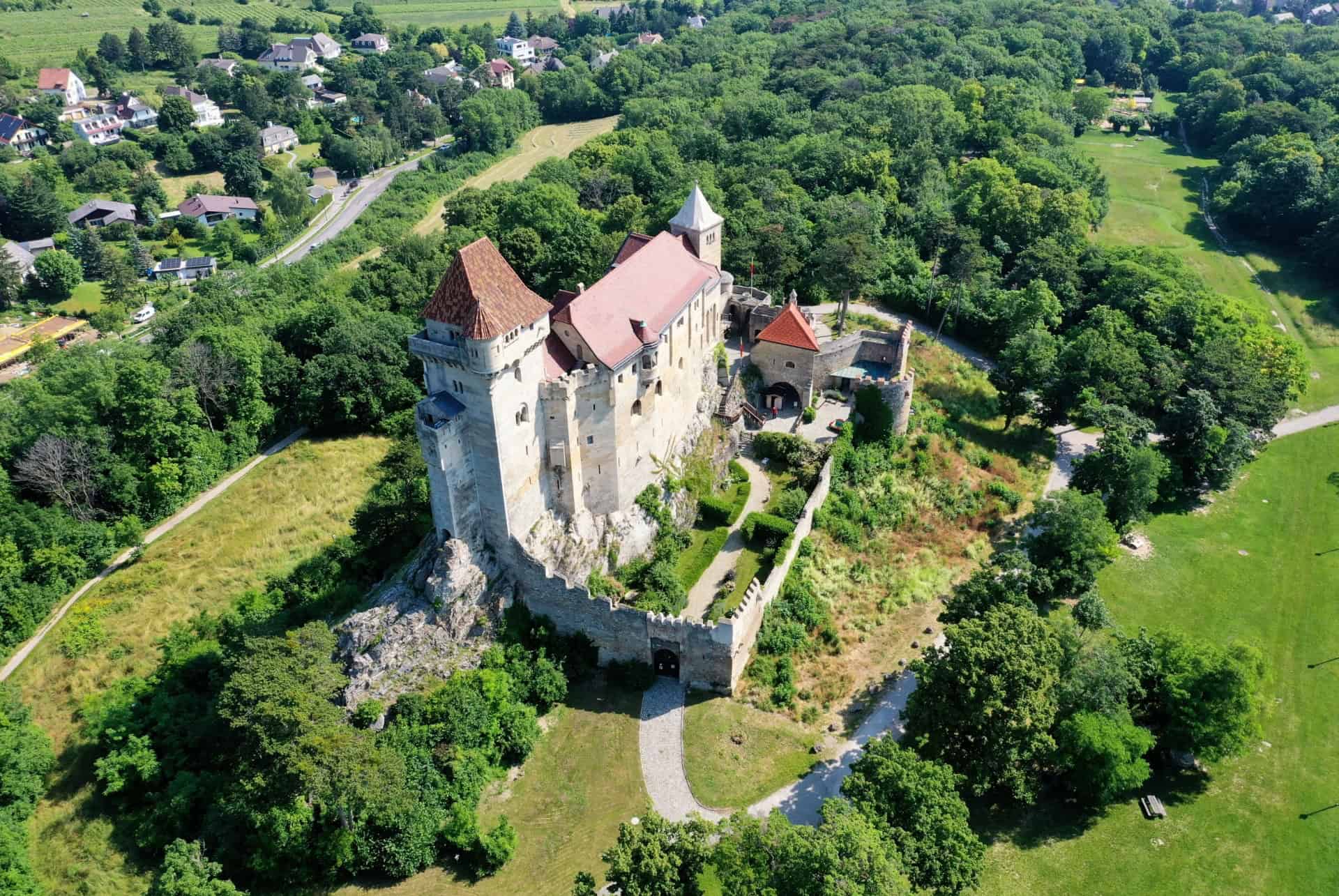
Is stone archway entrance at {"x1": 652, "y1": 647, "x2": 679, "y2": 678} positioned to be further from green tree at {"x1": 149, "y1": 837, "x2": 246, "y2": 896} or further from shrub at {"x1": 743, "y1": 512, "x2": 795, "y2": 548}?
green tree at {"x1": 149, "y1": 837, "x2": 246, "y2": 896}

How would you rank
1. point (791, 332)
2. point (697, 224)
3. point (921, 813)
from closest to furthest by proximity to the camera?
1. point (921, 813)
2. point (791, 332)
3. point (697, 224)

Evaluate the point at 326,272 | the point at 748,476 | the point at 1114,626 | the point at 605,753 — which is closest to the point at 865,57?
the point at 326,272

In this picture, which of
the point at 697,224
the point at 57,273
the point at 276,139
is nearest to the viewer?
the point at 697,224

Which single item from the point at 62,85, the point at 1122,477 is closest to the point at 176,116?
the point at 62,85

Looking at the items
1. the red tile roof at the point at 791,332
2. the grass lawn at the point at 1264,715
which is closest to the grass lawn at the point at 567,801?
the grass lawn at the point at 1264,715

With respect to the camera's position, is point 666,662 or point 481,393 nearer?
point 481,393

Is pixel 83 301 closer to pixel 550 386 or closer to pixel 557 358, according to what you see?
pixel 557 358

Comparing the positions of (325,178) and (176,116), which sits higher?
(176,116)

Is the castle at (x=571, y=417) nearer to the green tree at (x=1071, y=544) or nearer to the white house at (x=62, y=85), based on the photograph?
the green tree at (x=1071, y=544)

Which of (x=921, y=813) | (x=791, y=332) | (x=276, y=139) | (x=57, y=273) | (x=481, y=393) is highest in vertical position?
(x=481, y=393)
